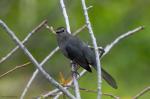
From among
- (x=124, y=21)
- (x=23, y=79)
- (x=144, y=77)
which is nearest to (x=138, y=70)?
(x=144, y=77)

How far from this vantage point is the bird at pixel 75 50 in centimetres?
539

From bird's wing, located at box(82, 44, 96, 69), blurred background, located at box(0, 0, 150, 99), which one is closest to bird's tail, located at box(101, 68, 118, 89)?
bird's wing, located at box(82, 44, 96, 69)

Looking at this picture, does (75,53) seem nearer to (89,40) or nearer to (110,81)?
(110,81)

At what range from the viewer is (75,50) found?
5609mm


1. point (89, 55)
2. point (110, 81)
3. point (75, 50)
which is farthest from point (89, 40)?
point (110, 81)

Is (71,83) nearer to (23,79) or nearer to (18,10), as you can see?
(18,10)

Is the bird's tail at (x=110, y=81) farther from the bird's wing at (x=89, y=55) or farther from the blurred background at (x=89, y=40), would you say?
the blurred background at (x=89, y=40)

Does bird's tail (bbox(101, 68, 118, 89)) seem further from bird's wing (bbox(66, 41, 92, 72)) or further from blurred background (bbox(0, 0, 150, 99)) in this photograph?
blurred background (bbox(0, 0, 150, 99))

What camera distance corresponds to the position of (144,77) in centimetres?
985

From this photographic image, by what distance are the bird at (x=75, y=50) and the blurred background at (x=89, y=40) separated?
10.4ft

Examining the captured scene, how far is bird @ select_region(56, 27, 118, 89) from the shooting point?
5.39m

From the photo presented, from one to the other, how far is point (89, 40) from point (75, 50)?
158 inches

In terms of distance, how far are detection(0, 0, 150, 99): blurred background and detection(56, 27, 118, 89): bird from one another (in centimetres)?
318

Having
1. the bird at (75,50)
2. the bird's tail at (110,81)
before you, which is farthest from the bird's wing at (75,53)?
the bird's tail at (110,81)
